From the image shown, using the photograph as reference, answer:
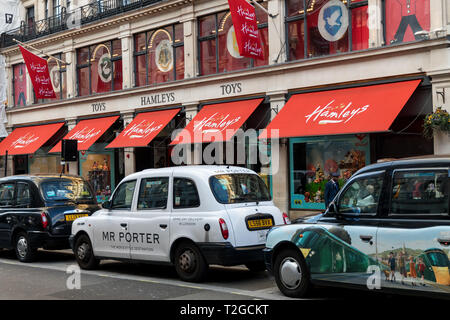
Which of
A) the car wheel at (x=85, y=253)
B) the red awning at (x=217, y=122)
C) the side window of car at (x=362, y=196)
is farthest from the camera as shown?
the red awning at (x=217, y=122)

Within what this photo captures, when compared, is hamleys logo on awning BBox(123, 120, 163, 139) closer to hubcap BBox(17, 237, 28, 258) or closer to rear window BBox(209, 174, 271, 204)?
hubcap BBox(17, 237, 28, 258)

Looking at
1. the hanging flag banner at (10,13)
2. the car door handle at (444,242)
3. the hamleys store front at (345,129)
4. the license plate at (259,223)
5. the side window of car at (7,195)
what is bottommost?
the license plate at (259,223)

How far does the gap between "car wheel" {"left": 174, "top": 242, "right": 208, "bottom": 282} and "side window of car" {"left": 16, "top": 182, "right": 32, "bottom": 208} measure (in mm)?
4952

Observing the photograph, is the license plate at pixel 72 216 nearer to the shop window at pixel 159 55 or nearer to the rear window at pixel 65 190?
the rear window at pixel 65 190

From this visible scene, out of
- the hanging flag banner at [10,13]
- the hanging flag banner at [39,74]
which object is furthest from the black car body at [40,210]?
the hanging flag banner at [10,13]

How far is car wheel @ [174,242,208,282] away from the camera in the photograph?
959 cm

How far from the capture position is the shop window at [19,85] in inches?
1276

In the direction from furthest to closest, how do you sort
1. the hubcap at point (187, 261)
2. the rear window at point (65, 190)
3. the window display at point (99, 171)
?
1. the window display at point (99, 171)
2. the rear window at point (65, 190)
3. the hubcap at point (187, 261)

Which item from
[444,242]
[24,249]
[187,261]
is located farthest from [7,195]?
[444,242]

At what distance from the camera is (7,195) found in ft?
45.7

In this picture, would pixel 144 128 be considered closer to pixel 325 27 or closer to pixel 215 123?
pixel 215 123

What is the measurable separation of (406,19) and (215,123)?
745 cm
